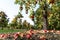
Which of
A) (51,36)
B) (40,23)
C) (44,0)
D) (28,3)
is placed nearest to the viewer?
(51,36)

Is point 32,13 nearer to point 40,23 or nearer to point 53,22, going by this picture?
point 53,22

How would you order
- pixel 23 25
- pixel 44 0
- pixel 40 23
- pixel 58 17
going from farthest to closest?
pixel 23 25
pixel 40 23
pixel 58 17
pixel 44 0

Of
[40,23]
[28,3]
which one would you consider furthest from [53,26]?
[28,3]

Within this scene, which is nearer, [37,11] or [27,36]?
[27,36]

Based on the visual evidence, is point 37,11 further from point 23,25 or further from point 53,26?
point 23,25

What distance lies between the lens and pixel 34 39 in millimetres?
14258

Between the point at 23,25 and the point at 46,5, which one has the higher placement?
the point at 46,5

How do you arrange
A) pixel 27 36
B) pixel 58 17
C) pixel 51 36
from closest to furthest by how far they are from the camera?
pixel 27 36 < pixel 51 36 < pixel 58 17

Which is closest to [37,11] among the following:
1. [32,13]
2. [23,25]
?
[32,13]

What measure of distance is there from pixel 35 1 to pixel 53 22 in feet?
67.1

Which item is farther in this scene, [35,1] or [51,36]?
[35,1]

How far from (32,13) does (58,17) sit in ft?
53.1

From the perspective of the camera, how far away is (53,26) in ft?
172

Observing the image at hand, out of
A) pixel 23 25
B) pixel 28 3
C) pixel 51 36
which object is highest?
pixel 28 3
